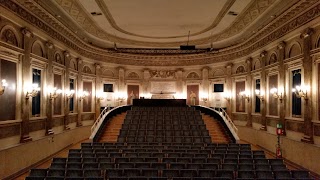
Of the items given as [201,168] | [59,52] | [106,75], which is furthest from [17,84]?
[106,75]

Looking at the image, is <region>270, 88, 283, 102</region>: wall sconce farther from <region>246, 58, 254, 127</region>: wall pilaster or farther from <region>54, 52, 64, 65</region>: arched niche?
<region>54, 52, 64, 65</region>: arched niche

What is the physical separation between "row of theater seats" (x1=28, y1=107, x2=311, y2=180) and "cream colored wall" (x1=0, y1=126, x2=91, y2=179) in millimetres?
2096

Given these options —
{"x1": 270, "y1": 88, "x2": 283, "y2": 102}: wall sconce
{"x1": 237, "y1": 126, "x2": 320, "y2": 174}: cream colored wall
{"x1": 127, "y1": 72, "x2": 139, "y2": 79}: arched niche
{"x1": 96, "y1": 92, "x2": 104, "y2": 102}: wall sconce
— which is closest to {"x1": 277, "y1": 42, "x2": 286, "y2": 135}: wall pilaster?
{"x1": 270, "y1": 88, "x2": 283, "y2": 102}: wall sconce

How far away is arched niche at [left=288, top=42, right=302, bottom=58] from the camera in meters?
12.5

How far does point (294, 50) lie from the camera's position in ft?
42.4

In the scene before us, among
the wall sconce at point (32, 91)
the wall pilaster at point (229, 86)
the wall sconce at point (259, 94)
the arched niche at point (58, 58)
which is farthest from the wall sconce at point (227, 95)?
the wall sconce at point (32, 91)

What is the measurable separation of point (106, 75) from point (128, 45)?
3.20 meters

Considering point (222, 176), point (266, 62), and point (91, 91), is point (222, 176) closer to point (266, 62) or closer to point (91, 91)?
point (266, 62)

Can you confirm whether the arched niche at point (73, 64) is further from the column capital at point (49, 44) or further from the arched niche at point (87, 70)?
the column capital at point (49, 44)

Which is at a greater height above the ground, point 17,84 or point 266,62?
point 266,62

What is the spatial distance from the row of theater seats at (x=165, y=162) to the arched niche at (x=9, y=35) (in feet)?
16.1

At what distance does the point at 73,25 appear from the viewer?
16.7 meters

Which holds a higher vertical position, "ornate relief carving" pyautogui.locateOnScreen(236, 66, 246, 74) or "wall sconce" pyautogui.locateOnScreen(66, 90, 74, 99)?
"ornate relief carving" pyautogui.locateOnScreen(236, 66, 246, 74)

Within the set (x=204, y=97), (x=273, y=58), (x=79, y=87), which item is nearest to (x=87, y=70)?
(x=79, y=87)
